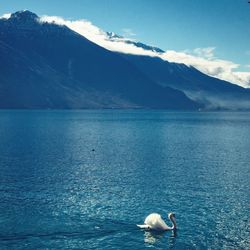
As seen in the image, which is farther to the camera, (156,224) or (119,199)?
(119,199)

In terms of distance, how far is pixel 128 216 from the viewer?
2258 inches

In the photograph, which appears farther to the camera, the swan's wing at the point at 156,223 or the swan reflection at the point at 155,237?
the swan's wing at the point at 156,223

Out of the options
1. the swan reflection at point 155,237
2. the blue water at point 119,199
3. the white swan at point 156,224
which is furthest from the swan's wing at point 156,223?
the blue water at point 119,199

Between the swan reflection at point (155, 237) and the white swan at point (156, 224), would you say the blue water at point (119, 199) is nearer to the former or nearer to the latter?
the swan reflection at point (155, 237)

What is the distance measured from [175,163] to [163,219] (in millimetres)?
48981

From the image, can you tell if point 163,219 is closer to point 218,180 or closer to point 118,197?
point 118,197

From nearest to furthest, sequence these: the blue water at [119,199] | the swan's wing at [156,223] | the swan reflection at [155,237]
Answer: the swan reflection at [155,237]
the blue water at [119,199]
the swan's wing at [156,223]

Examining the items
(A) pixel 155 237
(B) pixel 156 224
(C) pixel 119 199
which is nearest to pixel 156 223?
(B) pixel 156 224

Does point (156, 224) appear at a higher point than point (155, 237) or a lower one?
higher

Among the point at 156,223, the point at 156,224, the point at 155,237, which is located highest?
the point at 156,223

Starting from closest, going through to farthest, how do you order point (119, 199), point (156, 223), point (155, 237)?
1. point (155, 237)
2. point (156, 223)
3. point (119, 199)

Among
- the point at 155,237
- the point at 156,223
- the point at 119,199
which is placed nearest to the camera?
the point at 155,237

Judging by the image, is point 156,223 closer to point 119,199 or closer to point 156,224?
point 156,224

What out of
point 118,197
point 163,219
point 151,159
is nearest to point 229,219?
point 163,219
